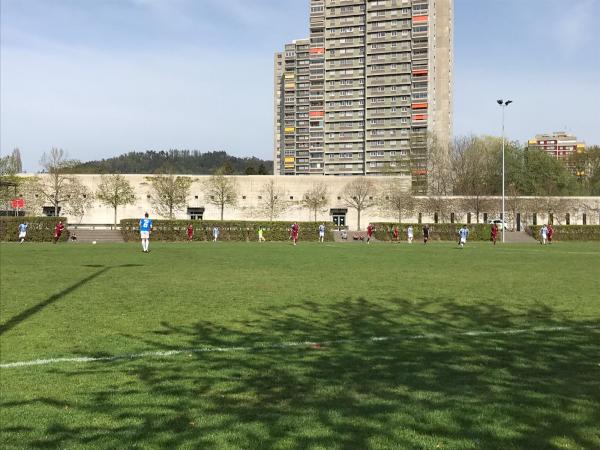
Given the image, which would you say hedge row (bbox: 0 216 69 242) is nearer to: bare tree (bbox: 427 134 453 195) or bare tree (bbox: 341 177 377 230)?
bare tree (bbox: 341 177 377 230)

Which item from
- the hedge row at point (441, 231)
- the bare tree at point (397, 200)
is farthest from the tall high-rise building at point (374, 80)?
the hedge row at point (441, 231)

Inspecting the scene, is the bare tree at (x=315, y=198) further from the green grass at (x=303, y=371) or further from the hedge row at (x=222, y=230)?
the green grass at (x=303, y=371)

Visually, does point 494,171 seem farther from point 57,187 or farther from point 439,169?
point 57,187

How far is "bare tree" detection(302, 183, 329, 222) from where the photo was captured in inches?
3305

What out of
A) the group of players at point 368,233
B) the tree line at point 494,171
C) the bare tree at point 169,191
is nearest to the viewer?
the group of players at point 368,233

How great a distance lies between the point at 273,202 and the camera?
3322 inches

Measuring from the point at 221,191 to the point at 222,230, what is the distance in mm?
28213

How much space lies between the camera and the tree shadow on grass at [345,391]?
455 centimetres

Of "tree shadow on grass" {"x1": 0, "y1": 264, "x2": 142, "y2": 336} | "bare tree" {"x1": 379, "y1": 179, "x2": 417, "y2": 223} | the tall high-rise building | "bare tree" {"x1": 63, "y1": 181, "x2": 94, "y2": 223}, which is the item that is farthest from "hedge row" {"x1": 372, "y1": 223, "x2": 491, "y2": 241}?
the tall high-rise building

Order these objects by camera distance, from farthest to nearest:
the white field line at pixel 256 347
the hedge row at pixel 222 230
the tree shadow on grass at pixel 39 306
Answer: the hedge row at pixel 222 230 → the tree shadow on grass at pixel 39 306 → the white field line at pixel 256 347

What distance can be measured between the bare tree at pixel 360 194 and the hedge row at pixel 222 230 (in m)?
27.4

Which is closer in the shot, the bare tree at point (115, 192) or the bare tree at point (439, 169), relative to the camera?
the bare tree at point (115, 192)

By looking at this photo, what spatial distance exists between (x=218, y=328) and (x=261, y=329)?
669 mm

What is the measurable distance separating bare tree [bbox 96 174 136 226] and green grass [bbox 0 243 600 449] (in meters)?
66.8
